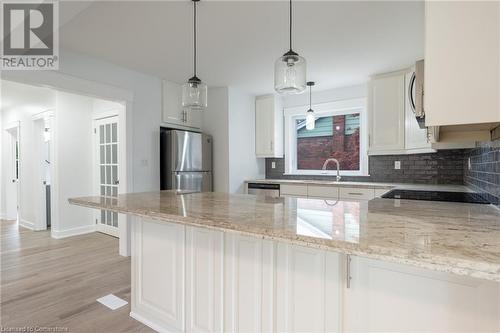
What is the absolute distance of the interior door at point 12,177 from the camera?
5.99 meters

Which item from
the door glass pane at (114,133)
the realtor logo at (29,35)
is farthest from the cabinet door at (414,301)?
the door glass pane at (114,133)

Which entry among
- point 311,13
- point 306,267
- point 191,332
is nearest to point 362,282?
point 306,267

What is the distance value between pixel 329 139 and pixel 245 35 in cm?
247

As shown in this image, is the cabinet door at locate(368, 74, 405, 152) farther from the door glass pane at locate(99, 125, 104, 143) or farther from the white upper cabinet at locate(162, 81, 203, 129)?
the door glass pane at locate(99, 125, 104, 143)

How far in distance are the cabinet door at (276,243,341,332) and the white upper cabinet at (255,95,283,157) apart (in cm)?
338

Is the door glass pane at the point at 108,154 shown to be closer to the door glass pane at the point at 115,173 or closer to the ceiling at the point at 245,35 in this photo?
the door glass pane at the point at 115,173

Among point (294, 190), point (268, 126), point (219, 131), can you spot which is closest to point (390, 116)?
point (294, 190)

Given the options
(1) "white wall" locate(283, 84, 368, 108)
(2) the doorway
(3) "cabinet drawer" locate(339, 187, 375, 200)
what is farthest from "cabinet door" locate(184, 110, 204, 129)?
(2) the doorway

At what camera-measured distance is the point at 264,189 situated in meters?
4.39

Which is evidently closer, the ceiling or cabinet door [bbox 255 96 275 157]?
the ceiling

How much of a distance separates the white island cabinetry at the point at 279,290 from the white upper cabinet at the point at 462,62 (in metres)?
0.57

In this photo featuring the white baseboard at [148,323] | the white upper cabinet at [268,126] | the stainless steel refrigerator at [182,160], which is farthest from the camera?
the white upper cabinet at [268,126]

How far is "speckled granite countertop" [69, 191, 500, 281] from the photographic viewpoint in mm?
693

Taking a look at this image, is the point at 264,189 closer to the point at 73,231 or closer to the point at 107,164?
the point at 107,164
